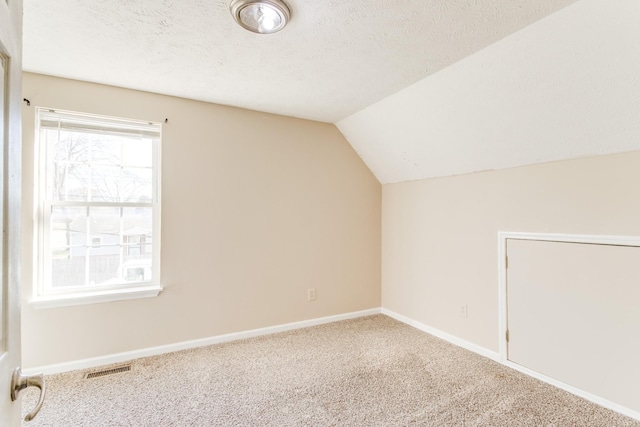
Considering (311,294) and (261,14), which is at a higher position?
(261,14)

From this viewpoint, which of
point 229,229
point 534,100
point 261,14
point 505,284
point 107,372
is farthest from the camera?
point 229,229

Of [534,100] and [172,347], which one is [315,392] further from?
[534,100]

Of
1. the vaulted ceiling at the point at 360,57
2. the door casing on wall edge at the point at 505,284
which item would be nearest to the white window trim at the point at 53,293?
the vaulted ceiling at the point at 360,57

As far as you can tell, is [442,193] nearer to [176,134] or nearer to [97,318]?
[176,134]

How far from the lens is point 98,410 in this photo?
6.44ft

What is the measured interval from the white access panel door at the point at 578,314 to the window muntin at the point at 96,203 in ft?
9.73

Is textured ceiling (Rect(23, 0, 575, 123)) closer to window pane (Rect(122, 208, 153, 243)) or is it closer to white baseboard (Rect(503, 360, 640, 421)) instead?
window pane (Rect(122, 208, 153, 243))

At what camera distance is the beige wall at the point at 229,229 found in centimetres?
245

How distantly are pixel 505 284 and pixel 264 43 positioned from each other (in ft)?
8.13

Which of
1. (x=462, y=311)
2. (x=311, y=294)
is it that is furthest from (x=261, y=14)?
(x=462, y=311)

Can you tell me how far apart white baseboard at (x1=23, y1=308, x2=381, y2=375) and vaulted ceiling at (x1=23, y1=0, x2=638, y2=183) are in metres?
2.02

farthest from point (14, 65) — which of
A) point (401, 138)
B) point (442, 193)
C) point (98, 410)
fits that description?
point (442, 193)

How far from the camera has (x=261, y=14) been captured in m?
1.62

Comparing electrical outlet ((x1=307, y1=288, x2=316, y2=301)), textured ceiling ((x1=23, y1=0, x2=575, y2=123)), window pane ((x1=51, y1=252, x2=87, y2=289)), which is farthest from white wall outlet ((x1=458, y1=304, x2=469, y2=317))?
window pane ((x1=51, y1=252, x2=87, y2=289))
